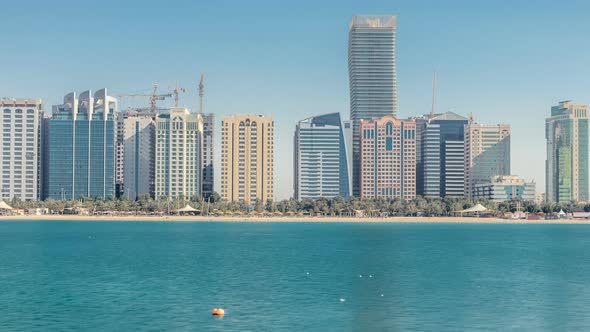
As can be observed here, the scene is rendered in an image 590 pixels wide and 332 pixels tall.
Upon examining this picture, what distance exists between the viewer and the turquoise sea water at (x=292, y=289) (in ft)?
236

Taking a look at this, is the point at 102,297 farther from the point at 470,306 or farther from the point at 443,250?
the point at 443,250

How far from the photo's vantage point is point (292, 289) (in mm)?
93875

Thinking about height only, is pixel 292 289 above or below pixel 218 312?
below

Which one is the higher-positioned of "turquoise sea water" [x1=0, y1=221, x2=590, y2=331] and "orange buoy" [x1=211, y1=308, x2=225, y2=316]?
"orange buoy" [x1=211, y1=308, x2=225, y2=316]

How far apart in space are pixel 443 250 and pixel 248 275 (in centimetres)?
6762

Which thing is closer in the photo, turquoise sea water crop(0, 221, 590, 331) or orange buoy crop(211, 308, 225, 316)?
turquoise sea water crop(0, 221, 590, 331)

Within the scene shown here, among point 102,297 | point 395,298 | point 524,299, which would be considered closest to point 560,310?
point 524,299

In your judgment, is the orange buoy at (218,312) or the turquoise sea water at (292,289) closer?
the turquoise sea water at (292,289)

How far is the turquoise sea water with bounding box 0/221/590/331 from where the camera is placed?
236 ft

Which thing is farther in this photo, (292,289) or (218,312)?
(292,289)

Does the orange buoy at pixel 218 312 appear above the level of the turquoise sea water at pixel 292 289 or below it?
above

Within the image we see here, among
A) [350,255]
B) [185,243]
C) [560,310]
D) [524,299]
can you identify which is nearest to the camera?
[560,310]

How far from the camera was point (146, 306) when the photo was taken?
79.9 metres

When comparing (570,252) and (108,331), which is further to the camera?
(570,252)
